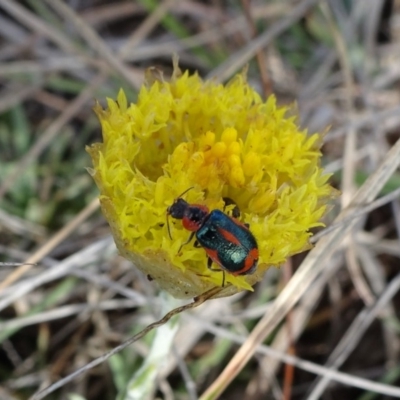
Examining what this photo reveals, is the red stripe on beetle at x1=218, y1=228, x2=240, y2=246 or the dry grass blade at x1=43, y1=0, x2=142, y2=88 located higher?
the dry grass blade at x1=43, y1=0, x2=142, y2=88

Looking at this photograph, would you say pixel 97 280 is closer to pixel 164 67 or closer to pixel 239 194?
pixel 239 194

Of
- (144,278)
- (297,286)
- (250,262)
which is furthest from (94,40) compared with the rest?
(250,262)

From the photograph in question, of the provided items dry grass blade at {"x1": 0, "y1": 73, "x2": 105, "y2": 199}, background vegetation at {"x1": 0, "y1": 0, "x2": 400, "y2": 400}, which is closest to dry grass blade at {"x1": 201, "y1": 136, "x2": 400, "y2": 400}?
background vegetation at {"x1": 0, "y1": 0, "x2": 400, "y2": 400}

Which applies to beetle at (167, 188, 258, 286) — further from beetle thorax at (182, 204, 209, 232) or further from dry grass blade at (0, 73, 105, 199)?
dry grass blade at (0, 73, 105, 199)

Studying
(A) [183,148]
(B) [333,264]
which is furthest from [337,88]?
(A) [183,148]

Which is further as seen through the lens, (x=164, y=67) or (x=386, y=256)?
(x=164, y=67)

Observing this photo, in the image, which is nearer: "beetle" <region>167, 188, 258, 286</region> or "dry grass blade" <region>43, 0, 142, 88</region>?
"beetle" <region>167, 188, 258, 286</region>
